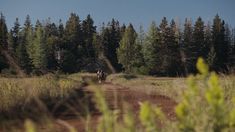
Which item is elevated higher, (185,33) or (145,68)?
(185,33)

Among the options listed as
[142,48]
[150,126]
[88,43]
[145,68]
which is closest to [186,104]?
[150,126]

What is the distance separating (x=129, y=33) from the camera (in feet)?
237

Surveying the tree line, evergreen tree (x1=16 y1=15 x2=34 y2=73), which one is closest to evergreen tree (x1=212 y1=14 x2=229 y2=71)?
the tree line

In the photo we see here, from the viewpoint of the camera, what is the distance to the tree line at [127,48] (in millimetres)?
67125

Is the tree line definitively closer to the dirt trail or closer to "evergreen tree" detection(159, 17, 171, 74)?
"evergreen tree" detection(159, 17, 171, 74)

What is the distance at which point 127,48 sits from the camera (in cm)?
6950

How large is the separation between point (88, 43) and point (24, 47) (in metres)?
12.6

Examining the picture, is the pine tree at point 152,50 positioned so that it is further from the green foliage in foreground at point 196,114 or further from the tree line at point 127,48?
the green foliage in foreground at point 196,114

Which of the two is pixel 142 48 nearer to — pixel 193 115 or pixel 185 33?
pixel 185 33

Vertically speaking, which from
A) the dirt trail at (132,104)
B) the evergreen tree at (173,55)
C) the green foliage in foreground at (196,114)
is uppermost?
the evergreen tree at (173,55)

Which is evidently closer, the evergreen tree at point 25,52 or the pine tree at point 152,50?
the pine tree at point 152,50

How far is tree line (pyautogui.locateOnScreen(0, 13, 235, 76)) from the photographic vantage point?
220 ft

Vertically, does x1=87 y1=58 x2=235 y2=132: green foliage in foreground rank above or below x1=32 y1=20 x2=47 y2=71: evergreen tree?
below

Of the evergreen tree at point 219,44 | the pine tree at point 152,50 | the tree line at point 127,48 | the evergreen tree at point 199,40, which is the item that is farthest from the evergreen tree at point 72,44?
the evergreen tree at point 219,44
